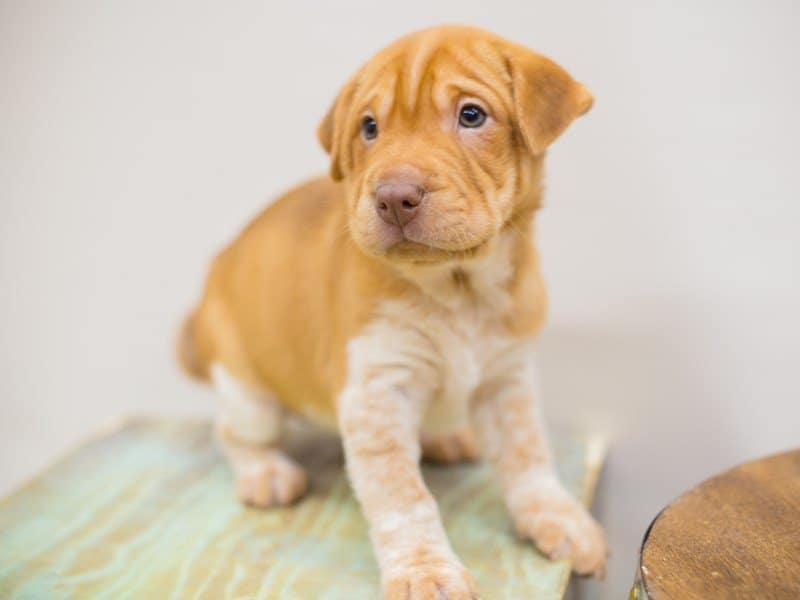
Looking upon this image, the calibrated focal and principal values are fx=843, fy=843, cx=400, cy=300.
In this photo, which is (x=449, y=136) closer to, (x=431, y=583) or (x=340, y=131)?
(x=340, y=131)

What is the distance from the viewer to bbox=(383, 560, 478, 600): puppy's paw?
4.79 ft

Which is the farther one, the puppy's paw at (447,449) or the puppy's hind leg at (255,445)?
the puppy's paw at (447,449)

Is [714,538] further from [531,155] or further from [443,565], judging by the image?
[531,155]

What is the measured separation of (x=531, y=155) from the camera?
5.10ft

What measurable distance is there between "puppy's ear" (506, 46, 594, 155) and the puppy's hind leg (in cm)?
96

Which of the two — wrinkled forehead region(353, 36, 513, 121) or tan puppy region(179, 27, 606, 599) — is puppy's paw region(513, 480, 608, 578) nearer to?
tan puppy region(179, 27, 606, 599)

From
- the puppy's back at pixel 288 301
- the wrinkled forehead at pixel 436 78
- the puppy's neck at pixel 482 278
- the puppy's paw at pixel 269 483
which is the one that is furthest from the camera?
the puppy's paw at pixel 269 483

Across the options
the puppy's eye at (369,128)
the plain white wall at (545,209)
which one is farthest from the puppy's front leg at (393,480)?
the plain white wall at (545,209)

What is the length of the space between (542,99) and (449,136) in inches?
7.1

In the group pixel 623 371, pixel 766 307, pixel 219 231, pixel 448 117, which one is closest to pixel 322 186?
pixel 448 117

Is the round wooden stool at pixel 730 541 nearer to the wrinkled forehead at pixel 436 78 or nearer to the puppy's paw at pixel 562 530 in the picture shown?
the puppy's paw at pixel 562 530

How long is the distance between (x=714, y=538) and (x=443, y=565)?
1.53ft

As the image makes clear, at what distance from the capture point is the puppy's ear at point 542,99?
147 centimetres

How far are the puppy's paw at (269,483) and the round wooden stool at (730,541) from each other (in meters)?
0.90
